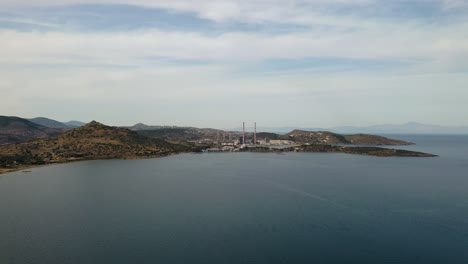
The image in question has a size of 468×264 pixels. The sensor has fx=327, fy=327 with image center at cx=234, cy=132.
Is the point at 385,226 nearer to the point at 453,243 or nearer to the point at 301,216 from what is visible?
the point at 453,243

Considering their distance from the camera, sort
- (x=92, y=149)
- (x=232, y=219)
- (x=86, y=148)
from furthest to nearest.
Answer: (x=86, y=148) → (x=92, y=149) → (x=232, y=219)

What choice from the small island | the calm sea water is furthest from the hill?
the calm sea water

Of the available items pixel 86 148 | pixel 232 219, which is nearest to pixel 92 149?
pixel 86 148

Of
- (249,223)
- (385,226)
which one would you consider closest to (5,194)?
(249,223)

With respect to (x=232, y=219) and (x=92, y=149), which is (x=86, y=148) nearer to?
(x=92, y=149)

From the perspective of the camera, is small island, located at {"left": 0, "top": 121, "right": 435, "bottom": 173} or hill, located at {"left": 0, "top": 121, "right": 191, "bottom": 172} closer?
small island, located at {"left": 0, "top": 121, "right": 435, "bottom": 173}

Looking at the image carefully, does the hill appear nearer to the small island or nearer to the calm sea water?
the small island

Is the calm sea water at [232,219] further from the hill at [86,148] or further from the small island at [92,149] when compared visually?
the hill at [86,148]
